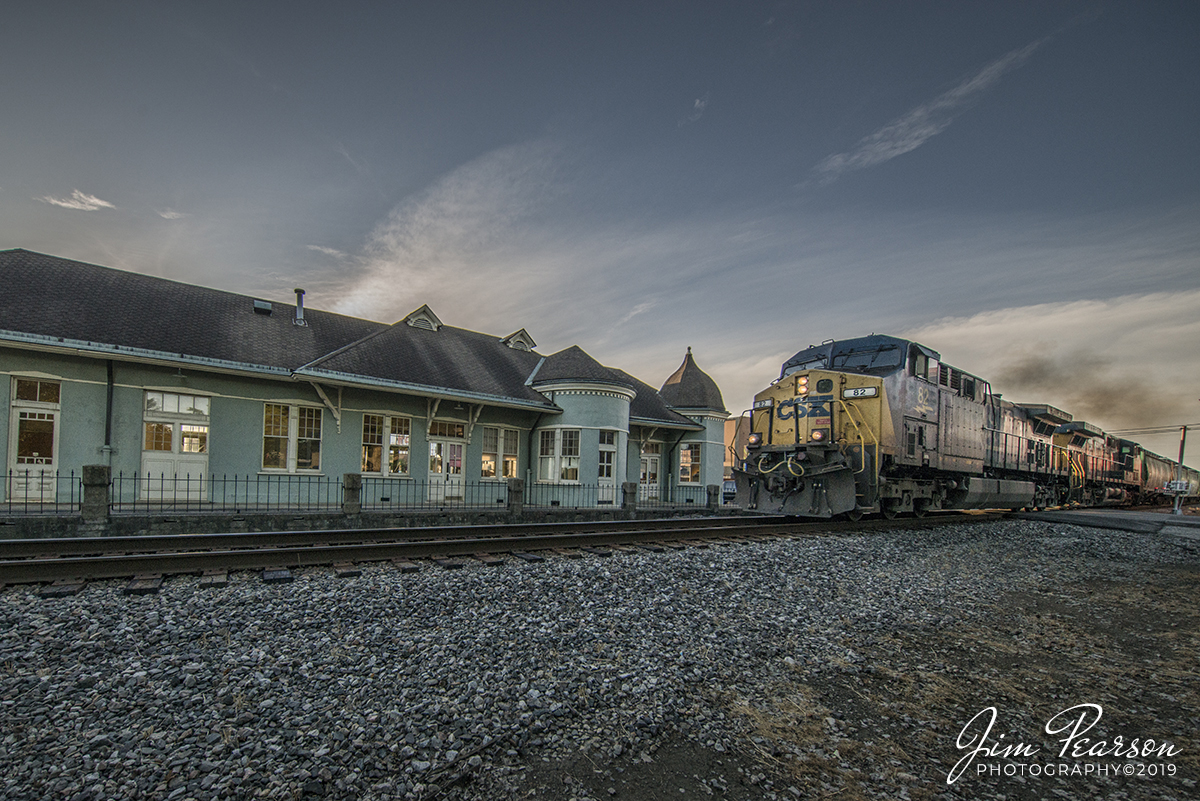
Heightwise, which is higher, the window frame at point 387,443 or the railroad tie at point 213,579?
the window frame at point 387,443

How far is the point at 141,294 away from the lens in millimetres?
14930

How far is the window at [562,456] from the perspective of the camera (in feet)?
61.1

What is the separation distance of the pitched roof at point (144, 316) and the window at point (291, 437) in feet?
4.54

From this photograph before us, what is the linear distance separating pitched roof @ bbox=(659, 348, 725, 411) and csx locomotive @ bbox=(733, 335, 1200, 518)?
28.2 ft

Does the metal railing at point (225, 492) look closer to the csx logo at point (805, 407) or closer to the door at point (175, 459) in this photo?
the door at point (175, 459)

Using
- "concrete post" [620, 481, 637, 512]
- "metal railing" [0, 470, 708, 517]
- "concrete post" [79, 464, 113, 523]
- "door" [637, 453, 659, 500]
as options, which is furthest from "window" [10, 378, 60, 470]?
A: "door" [637, 453, 659, 500]

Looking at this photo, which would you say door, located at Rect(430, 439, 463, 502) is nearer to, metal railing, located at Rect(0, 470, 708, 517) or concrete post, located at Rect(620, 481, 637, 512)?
metal railing, located at Rect(0, 470, 708, 517)

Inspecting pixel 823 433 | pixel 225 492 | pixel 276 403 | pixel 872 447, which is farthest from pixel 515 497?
pixel 872 447

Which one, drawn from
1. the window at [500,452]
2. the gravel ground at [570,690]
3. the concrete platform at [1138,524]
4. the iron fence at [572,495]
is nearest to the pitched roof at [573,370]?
the window at [500,452]

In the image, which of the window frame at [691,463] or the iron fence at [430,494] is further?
the window frame at [691,463]

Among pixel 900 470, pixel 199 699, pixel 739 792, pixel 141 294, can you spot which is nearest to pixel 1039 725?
pixel 739 792

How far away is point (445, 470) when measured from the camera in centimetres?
1762

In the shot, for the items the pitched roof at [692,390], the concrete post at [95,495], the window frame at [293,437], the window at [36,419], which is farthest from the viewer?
the pitched roof at [692,390]

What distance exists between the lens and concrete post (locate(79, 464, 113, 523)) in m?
9.45
